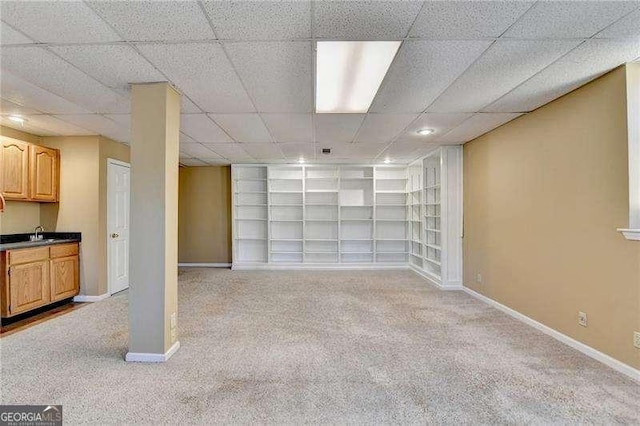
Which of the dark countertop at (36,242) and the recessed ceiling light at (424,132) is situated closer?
the dark countertop at (36,242)

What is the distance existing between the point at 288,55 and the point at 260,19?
423 millimetres

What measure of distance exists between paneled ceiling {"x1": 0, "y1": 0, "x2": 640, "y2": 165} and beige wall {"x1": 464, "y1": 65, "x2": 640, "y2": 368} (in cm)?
31

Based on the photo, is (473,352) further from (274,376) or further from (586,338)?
(274,376)

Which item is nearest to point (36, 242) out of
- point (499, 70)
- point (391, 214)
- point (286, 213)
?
point (286, 213)

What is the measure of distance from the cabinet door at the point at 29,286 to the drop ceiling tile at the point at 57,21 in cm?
300

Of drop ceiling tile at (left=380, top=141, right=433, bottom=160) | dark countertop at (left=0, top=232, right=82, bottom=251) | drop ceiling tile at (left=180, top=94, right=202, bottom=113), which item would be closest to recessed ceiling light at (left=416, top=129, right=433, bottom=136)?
drop ceiling tile at (left=380, top=141, right=433, bottom=160)

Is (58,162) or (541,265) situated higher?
(58,162)

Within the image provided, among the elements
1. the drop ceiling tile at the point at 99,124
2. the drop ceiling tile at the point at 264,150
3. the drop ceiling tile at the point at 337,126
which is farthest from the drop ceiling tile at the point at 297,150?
the drop ceiling tile at the point at 99,124

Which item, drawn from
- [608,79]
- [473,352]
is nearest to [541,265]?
[473,352]

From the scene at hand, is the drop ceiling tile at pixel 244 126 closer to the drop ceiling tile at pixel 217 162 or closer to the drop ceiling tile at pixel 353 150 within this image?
the drop ceiling tile at pixel 353 150

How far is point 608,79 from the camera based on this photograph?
2.52m

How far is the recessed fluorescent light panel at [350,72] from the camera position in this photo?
2240 millimetres

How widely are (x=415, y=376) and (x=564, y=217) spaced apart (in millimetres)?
2172

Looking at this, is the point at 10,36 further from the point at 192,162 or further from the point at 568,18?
the point at 192,162
